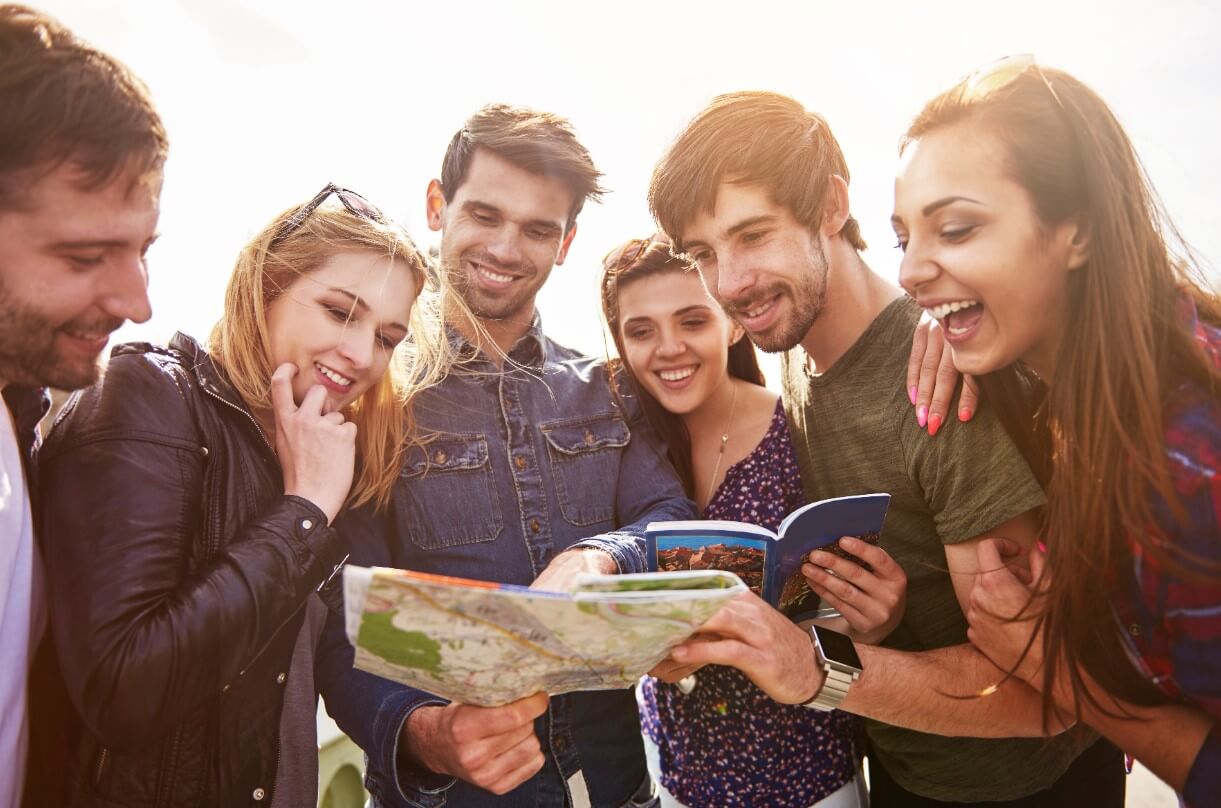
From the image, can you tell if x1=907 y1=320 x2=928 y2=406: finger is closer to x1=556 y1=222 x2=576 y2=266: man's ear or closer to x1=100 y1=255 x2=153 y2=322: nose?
x1=556 y1=222 x2=576 y2=266: man's ear

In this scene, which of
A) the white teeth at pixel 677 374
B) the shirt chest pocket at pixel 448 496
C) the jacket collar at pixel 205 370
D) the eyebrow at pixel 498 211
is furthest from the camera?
the eyebrow at pixel 498 211

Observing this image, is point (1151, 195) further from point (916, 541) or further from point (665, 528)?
point (665, 528)

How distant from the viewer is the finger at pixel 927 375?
172 centimetres

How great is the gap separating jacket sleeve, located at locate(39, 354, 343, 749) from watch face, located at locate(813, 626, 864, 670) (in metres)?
1.03

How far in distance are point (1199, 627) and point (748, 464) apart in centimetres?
109

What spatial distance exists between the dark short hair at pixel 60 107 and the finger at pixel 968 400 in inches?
65.2

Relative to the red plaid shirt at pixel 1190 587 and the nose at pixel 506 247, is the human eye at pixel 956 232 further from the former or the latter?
the nose at pixel 506 247

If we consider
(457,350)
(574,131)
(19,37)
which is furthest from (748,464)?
(19,37)

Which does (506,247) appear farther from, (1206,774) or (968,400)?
(1206,774)

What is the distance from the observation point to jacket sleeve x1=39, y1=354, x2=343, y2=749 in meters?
1.21

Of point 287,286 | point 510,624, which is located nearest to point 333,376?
point 287,286

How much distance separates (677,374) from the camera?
2.31 metres

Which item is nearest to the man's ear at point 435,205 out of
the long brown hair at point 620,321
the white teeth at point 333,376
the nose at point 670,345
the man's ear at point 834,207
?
the long brown hair at point 620,321

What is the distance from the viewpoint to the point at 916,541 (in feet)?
5.99
